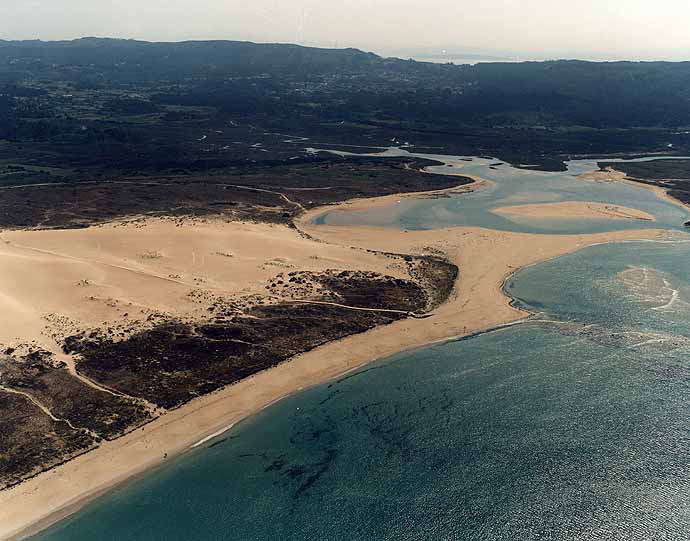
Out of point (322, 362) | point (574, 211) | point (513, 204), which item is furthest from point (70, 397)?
point (574, 211)

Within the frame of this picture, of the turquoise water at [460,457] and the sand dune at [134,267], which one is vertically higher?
the sand dune at [134,267]

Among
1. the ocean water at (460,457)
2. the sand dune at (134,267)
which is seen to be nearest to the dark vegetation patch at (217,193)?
the sand dune at (134,267)

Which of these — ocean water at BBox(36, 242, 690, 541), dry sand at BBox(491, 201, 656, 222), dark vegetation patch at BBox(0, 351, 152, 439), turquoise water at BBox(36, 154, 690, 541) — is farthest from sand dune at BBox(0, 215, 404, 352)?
dry sand at BBox(491, 201, 656, 222)

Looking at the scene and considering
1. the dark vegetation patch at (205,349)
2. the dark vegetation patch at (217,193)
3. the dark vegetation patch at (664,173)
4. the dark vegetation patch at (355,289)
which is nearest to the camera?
the dark vegetation patch at (205,349)

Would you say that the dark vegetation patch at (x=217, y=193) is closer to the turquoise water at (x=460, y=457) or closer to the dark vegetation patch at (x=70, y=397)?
the dark vegetation patch at (x=70, y=397)

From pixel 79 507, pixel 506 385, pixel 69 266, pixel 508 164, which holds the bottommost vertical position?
pixel 79 507

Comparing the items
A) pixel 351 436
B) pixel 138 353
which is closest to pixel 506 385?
pixel 351 436

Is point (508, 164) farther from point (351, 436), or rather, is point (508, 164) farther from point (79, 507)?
point (79, 507)
